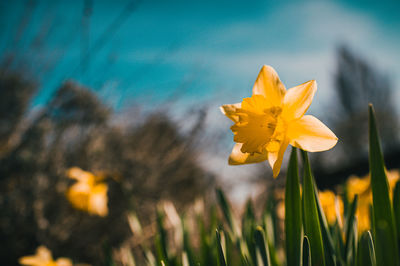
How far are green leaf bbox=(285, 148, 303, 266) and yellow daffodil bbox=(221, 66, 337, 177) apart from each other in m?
0.03

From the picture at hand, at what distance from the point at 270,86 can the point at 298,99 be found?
0.05 m

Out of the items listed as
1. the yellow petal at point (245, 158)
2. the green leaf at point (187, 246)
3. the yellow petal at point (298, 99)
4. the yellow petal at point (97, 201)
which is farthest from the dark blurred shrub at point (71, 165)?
the yellow petal at point (298, 99)

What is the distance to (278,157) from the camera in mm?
406

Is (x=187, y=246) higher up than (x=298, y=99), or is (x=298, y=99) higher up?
(x=298, y=99)

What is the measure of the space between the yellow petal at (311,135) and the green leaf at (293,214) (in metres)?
0.02

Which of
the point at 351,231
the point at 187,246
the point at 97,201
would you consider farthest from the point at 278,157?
the point at 97,201

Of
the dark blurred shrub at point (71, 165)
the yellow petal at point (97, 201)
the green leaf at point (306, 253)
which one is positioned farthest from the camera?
the dark blurred shrub at point (71, 165)

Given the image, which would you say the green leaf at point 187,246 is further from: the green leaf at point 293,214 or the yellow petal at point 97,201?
the yellow petal at point 97,201

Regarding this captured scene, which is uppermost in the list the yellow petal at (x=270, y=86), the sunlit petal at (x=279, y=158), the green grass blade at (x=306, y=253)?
the yellow petal at (x=270, y=86)

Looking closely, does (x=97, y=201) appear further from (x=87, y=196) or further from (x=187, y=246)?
(x=187, y=246)

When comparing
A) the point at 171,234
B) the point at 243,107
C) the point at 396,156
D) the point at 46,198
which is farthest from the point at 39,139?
the point at 396,156

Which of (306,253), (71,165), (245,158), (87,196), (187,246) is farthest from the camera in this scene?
(71,165)

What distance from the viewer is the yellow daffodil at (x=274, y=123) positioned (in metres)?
0.40

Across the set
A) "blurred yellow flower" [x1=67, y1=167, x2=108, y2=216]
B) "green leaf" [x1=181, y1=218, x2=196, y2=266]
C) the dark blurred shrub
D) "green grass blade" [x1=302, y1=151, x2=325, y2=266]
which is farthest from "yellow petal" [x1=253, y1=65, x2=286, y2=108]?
"blurred yellow flower" [x1=67, y1=167, x2=108, y2=216]
